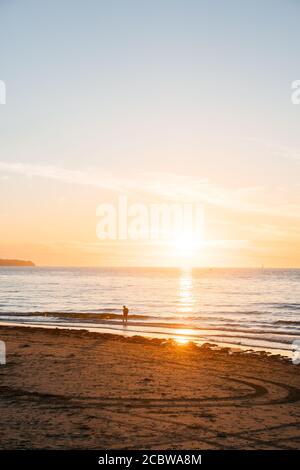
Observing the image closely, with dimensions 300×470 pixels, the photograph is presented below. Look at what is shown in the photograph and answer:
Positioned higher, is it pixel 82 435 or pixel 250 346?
pixel 82 435

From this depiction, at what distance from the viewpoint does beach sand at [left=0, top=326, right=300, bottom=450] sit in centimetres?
1045

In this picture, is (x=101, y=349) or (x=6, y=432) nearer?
(x=6, y=432)

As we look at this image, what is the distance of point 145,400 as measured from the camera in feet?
45.7

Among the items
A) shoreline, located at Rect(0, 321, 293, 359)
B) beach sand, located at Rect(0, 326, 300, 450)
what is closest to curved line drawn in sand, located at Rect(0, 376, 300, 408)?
beach sand, located at Rect(0, 326, 300, 450)

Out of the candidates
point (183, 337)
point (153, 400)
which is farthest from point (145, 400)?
point (183, 337)

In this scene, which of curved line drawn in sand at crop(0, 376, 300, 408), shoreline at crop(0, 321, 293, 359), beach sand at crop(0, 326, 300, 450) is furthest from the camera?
shoreline at crop(0, 321, 293, 359)

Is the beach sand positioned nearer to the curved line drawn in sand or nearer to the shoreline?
the curved line drawn in sand

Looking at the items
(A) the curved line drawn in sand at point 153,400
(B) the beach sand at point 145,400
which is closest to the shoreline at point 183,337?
(B) the beach sand at point 145,400

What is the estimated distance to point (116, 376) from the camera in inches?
688

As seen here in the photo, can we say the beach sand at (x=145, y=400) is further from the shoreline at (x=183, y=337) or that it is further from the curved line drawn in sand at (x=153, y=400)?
the shoreline at (x=183, y=337)
